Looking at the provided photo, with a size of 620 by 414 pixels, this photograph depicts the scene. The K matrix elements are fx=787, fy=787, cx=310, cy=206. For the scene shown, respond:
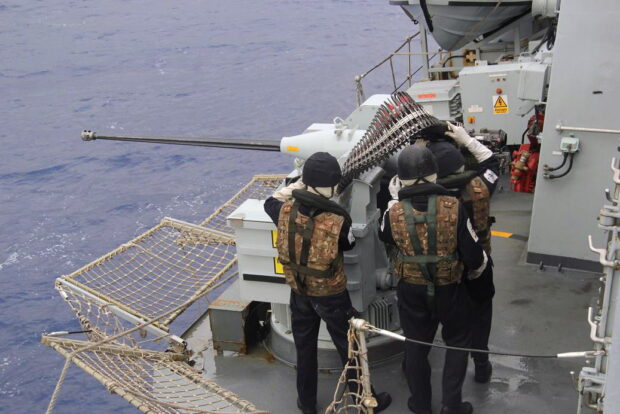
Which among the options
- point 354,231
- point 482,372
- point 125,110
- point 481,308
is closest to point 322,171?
point 354,231

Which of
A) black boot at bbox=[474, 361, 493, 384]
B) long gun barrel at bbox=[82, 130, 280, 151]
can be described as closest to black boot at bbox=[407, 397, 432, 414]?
black boot at bbox=[474, 361, 493, 384]

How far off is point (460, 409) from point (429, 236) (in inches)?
50.2

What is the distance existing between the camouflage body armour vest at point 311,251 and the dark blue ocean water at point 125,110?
8147mm

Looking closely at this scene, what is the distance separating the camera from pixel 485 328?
17.2ft

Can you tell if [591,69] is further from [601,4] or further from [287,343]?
[287,343]

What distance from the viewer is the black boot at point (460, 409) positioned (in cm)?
499

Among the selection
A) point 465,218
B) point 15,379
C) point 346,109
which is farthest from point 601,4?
point 346,109

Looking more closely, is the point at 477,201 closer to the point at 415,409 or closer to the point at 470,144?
the point at 470,144

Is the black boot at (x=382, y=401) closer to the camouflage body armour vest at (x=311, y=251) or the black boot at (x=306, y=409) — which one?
the black boot at (x=306, y=409)

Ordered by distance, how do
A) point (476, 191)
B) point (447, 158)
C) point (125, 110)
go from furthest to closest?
point (125, 110), point (476, 191), point (447, 158)

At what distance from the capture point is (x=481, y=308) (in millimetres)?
5168

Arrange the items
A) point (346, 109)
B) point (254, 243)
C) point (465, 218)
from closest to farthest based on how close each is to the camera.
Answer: point (465, 218) < point (254, 243) < point (346, 109)

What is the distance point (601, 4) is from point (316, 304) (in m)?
3.26

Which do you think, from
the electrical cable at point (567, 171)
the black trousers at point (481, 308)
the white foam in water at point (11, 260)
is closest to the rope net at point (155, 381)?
the black trousers at point (481, 308)
